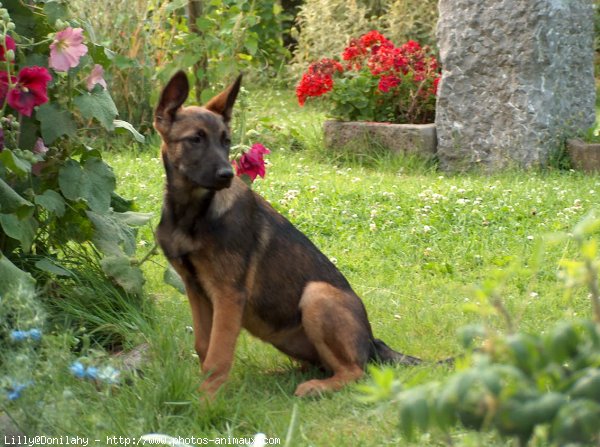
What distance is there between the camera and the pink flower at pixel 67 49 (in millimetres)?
4637

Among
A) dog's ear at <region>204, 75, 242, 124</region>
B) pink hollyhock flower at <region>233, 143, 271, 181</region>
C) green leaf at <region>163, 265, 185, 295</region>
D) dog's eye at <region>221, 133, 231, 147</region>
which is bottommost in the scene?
green leaf at <region>163, 265, 185, 295</region>

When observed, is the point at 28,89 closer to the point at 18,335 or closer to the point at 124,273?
the point at 124,273

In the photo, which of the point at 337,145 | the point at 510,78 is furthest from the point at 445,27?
the point at 337,145

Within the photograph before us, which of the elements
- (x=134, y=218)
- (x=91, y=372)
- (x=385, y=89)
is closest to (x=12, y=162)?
(x=134, y=218)

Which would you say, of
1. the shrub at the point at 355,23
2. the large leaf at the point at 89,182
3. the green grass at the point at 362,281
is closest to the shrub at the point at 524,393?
the green grass at the point at 362,281

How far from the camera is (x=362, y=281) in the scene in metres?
6.09

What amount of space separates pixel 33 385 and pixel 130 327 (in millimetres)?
1614

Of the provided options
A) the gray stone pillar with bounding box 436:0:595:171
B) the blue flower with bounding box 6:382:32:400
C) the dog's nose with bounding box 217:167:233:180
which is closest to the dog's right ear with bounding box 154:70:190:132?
the dog's nose with bounding box 217:167:233:180

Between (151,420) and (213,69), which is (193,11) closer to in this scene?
(213,69)

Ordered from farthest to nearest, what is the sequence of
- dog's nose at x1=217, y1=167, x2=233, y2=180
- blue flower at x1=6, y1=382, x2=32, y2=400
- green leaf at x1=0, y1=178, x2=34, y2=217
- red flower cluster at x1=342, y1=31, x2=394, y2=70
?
red flower cluster at x1=342, y1=31, x2=394, y2=70, green leaf at x1=0, y1=178, x2=34, y2=217, dog's nose at x1=217, y1=167, x2=233, y2=180, blue flower at x1=6, y1=382, x2=32, y2=400

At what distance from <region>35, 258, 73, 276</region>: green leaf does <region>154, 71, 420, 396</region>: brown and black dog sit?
86cm

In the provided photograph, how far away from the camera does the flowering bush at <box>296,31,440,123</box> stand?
1058 centimetres

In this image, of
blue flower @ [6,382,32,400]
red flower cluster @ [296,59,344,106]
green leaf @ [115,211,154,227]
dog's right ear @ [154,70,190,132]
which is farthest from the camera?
red flower cluster @ [296,59,344,106]

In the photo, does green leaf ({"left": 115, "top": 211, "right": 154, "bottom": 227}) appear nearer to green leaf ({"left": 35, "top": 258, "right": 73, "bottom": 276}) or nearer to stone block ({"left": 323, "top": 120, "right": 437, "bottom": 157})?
green leaf ({"left": 35, "top": 258, "right": 73, "bottom": 276})
